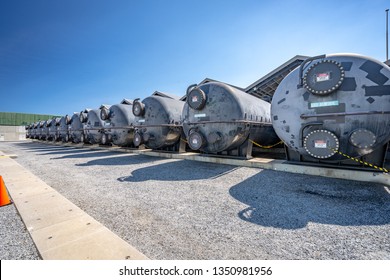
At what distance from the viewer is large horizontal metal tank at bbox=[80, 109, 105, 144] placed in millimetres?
12438

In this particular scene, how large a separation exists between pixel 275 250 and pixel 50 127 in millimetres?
25132

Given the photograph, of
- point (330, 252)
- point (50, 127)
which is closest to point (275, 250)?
point (330, 252)

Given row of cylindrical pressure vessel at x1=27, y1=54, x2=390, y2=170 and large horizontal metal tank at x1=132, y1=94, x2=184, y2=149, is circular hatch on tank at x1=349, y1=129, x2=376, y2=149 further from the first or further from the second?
large horizontal metal tank at x1=132, y1=94, x2=184, y2=149

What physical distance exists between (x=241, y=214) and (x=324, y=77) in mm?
3597

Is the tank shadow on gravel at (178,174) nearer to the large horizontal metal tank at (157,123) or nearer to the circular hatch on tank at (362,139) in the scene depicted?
the large horizontal metal tank at (157,123)

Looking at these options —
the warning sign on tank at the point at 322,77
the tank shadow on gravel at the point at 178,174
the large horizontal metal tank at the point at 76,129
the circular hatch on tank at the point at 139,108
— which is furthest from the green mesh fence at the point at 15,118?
the warning sign on tank at the point at 322,77

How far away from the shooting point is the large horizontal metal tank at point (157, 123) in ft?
28.4

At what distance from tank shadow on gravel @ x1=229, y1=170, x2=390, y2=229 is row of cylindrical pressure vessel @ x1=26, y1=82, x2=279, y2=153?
6.97ft

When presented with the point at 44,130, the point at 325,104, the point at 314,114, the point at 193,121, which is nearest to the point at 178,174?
the point at 193,121

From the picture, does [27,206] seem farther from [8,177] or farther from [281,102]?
[281,102]

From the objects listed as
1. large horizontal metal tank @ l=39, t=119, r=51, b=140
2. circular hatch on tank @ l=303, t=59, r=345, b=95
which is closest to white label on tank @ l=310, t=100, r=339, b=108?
circular hatch on tank @ l=303, t=59, r=345, b=95

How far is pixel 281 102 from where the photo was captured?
5.11 m

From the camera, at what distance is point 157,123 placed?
8.70 meters

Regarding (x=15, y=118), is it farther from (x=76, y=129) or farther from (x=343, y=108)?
(x=343, y=108)
